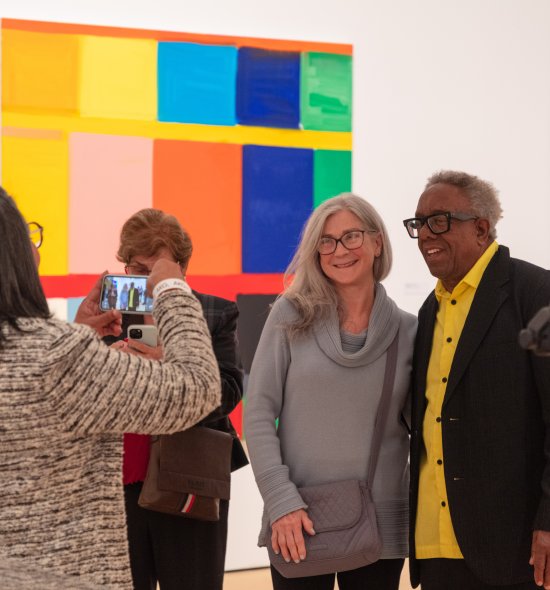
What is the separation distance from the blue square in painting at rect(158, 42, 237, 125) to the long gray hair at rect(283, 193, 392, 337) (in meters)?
1.57

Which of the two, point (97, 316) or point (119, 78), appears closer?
point (97, 316)

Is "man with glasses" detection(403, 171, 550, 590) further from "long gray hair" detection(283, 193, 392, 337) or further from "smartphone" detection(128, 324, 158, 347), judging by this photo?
"smartphone" detection(128, 324, 158, 347)

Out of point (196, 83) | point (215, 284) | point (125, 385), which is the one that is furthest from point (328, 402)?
point (196, 83)

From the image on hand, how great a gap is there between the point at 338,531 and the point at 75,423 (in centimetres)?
92

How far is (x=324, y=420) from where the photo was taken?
2.10m

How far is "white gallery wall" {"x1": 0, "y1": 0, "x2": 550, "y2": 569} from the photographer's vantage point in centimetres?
380

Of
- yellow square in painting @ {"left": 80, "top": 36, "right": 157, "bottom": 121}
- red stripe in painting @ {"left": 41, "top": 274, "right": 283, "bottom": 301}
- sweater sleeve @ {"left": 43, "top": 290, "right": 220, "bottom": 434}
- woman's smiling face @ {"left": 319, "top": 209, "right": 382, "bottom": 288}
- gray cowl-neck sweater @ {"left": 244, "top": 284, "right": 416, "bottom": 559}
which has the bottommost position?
gray cowl-neck sweater @ {"left": 244, "top": 284, "right": 416, "bottom": 559}

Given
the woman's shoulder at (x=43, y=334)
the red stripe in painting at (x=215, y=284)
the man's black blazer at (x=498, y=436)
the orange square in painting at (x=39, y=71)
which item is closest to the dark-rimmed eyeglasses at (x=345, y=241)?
the man's black blazer at (x=498, y=436)

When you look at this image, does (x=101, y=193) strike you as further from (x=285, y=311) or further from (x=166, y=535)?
(x=166, y=535)

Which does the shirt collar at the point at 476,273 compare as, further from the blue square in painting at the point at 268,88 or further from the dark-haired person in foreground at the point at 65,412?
the blue square in painting at the point at 268,88

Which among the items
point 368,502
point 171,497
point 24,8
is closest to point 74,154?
point 24,8

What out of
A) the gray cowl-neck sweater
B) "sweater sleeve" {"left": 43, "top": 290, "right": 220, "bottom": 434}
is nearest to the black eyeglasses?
the gray cowl-neck sweater

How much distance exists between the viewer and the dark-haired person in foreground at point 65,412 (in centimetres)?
130

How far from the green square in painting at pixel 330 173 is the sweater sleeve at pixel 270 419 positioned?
1722 millimetres
